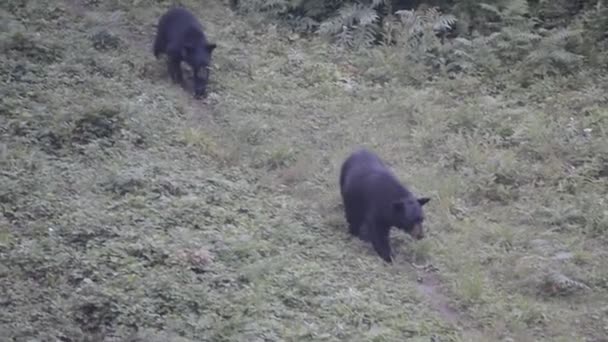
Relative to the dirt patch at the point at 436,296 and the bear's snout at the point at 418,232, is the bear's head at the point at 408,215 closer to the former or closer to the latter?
the bear's snout at the point at 418,232

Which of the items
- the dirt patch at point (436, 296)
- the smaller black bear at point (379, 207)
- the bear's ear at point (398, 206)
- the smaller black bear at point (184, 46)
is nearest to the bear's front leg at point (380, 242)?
the smaller black bear at point (379, 207)

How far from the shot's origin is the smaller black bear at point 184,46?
571 inches

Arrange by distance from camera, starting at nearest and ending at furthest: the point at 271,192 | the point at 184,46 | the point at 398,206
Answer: the point at 398,206, the point at 271,192, the point at 184,46

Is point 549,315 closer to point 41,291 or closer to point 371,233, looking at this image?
point 371,233

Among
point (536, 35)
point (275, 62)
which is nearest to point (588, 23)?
point (536, 35)

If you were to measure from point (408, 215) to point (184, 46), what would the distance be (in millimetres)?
5706

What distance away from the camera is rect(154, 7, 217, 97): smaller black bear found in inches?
571

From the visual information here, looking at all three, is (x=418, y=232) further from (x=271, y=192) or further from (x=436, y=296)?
(x=271, y=192)

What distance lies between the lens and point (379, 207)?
413 inches

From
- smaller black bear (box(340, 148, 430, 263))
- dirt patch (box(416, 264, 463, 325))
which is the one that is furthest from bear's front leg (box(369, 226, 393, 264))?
dirt patch (box(416, 264, 463, 325))

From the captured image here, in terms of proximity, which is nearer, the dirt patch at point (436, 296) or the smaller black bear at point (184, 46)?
the dirt patch at point (436, 296)

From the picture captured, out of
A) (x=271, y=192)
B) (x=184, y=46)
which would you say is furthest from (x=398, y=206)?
(x=184, y=46)

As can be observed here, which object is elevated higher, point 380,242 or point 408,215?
point 408,215

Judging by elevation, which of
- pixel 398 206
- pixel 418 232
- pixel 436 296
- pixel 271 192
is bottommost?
pixel 271 192
